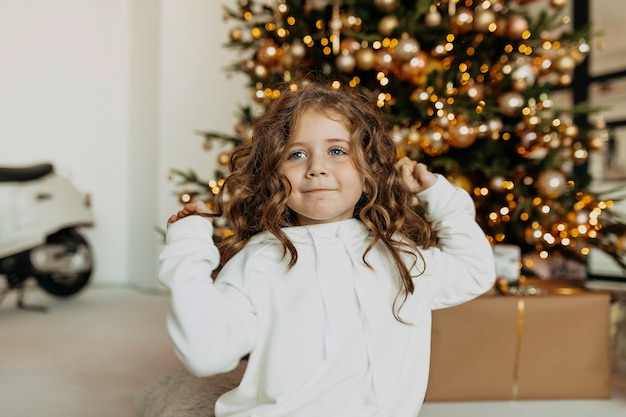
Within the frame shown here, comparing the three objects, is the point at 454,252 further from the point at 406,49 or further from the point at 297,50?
the point at 297,50

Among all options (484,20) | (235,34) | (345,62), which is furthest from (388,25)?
(235,34)

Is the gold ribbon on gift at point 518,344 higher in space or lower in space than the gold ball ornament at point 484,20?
lower

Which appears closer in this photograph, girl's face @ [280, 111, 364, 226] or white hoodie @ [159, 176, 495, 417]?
white hoodie @ [159, 176, 495, 417]

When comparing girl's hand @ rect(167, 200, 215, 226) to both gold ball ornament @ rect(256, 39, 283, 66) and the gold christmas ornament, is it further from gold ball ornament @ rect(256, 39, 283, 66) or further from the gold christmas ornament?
gold ball ornament @ rect(256, 39, 283, 66)

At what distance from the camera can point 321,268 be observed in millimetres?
918

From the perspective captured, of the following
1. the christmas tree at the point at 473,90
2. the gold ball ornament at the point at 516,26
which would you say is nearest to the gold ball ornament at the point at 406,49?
the christmas tree at the point at 473,90

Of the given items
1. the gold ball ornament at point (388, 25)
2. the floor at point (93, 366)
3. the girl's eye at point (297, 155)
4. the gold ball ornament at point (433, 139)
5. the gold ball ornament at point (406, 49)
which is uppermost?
the gold ball ornament at point (388, 25)

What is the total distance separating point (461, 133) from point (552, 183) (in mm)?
315

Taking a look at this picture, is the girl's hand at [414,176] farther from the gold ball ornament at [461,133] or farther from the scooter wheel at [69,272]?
the scooter wheel at [69,272]

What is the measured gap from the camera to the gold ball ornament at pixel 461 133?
175cm

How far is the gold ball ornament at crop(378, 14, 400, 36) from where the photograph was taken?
182 cm

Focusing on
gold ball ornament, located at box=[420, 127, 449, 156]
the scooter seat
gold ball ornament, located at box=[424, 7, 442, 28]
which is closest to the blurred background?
the scooter seat

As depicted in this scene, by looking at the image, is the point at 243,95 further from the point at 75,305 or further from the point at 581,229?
the point at 581,229

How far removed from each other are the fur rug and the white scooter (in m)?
1.64
